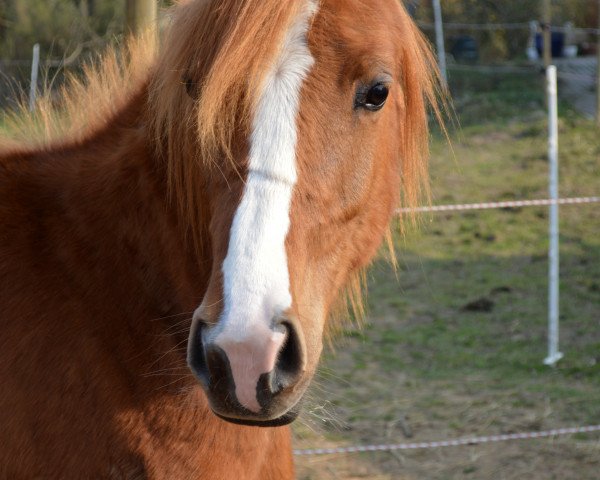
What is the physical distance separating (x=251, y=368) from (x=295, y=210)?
38cm

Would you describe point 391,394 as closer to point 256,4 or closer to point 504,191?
point 256,4

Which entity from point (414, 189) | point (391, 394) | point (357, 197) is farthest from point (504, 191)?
point (357, 197)

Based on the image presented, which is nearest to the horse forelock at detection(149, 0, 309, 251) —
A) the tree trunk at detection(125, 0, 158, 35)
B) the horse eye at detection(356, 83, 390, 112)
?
the horse eye at detection(356, 83, 390, 112)

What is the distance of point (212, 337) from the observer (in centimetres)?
154

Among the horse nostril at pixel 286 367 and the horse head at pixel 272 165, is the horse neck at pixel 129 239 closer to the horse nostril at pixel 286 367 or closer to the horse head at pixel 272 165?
the horse head at pixel 272 165

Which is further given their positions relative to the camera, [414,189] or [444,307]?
[444,307]

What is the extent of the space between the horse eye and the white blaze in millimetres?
163

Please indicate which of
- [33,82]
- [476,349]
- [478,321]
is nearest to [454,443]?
[476,349]

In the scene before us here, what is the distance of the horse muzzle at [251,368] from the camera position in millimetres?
1514

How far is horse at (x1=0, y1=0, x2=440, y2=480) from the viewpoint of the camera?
5.27ft

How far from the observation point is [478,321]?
236 inches

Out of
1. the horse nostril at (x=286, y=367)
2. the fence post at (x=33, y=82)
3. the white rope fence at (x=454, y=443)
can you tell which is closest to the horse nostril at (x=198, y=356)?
the horse nostril at (x=286, y=367)

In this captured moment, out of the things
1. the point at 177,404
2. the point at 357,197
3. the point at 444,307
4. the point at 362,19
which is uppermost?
the point at 362,19

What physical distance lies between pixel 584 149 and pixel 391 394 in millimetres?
6213
